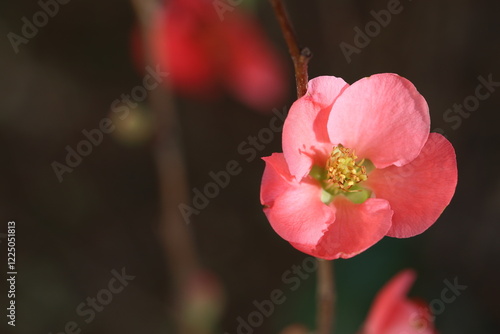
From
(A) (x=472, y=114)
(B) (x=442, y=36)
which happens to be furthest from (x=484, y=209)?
(B) (x=442, y=36)

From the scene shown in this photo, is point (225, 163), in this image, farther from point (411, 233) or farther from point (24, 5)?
point (411, 233)
